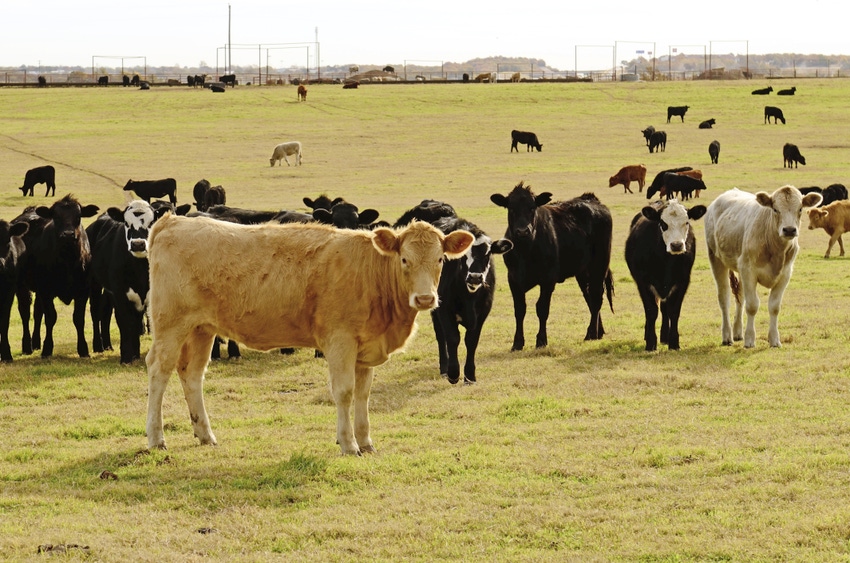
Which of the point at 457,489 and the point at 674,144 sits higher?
the point at 674,144

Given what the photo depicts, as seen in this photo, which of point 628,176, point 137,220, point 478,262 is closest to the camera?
point 478,262

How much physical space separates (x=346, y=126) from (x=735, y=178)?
87.3ft

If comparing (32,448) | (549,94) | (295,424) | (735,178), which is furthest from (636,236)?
(549,94)

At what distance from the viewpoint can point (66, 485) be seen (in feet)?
25.6

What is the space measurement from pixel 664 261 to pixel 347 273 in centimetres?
605

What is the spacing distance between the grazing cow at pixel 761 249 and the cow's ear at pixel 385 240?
242 inches

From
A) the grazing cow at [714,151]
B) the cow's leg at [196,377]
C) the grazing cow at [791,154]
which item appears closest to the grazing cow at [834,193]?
the grazing cow at [791,154]

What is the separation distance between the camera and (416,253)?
27.5 ft

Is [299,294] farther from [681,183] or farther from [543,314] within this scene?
[681,183]

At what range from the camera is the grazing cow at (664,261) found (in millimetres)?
13242

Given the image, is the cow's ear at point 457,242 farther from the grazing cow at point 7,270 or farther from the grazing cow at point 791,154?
the grazing cow at point 791,154

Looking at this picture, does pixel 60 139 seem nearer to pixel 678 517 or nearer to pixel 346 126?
pixel 346 126

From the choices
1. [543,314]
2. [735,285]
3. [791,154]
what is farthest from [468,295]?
[791,154]

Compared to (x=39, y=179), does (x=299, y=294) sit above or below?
below
